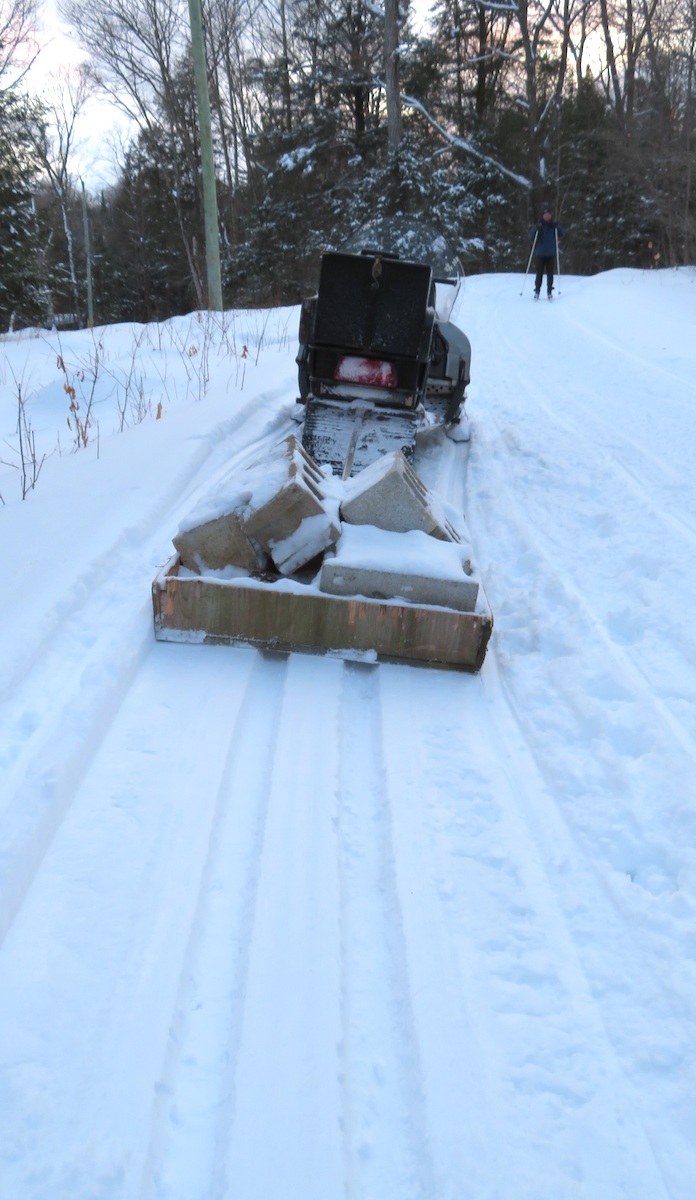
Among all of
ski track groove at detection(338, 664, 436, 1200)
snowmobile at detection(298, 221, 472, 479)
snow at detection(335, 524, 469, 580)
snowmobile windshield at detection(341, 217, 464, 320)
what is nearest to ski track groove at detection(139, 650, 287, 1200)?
ski track groove at detection(338, 664, 436, 1200)

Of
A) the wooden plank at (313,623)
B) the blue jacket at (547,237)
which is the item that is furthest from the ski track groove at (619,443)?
the blue jacket at (547,237)

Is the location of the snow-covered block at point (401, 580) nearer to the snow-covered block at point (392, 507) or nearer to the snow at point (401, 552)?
the snow at point (401, 552)

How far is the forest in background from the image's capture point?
21.4 meters

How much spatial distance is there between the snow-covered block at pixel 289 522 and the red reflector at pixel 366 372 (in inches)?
94.9

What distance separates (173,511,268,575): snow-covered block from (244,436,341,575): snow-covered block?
58 millimetres

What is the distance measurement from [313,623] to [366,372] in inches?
120

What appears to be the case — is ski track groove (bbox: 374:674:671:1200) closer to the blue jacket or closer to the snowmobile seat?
the snowmobile seat

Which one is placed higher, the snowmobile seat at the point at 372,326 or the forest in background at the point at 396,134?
the forest in background at the point at 396,134

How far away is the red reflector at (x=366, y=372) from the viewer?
18.7ft

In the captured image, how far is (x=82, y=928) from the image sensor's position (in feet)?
6.24

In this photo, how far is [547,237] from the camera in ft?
48.3

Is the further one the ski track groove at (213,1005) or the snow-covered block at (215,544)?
the snow-covered block at (215,544)

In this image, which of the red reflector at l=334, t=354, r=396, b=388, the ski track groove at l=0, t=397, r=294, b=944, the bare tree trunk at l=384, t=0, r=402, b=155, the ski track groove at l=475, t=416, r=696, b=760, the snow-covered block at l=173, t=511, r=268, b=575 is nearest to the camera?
the ski track groove at l=0, t=397, r=294, b=944

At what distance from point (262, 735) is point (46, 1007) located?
1.17 metres
